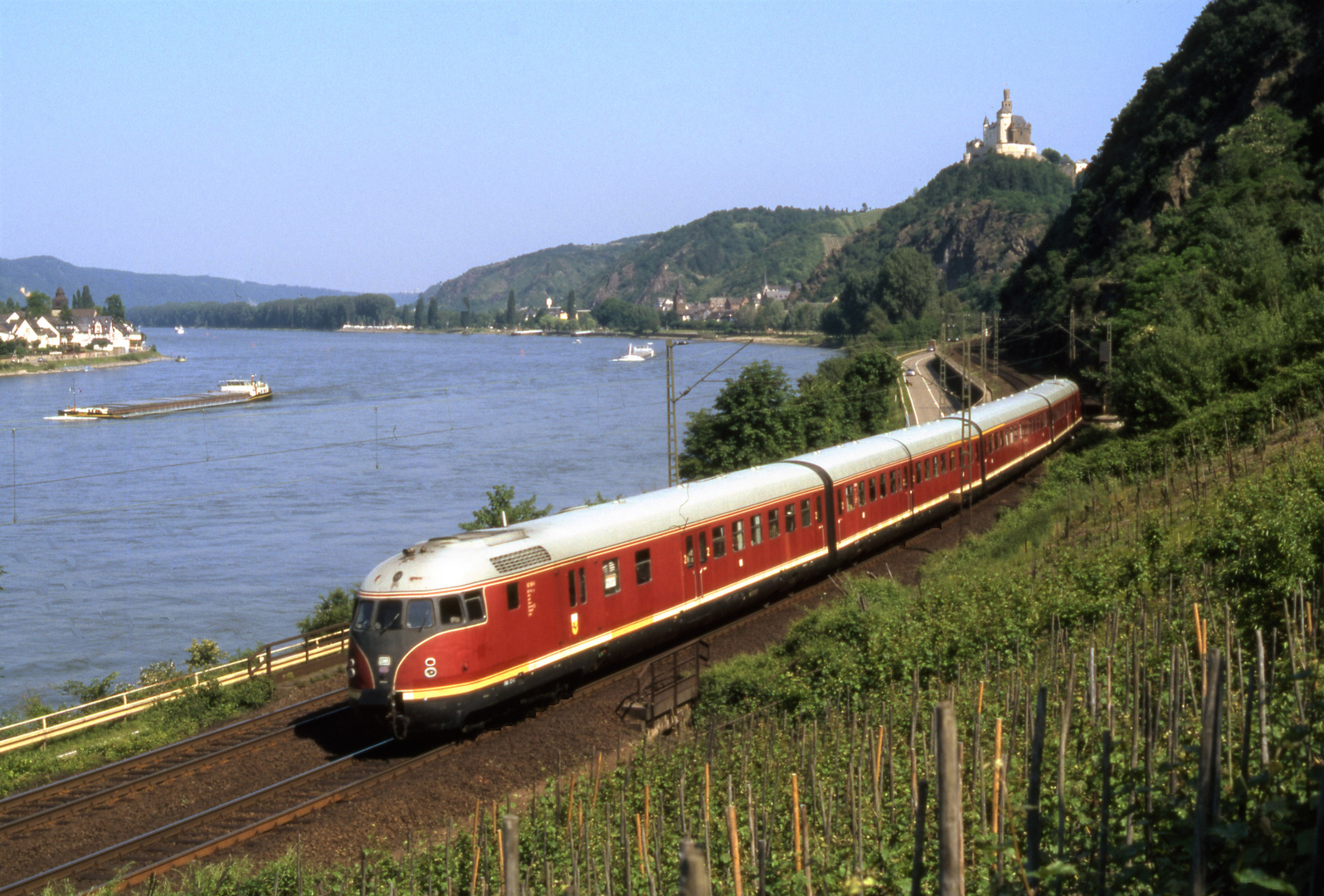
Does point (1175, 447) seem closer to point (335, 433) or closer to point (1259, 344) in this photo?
point (1259, 344)

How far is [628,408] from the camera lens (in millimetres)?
83625

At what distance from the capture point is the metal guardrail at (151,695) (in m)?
19.5

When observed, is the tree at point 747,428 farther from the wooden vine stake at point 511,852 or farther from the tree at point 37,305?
the tree at point 37,305

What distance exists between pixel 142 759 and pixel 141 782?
118 centimetres

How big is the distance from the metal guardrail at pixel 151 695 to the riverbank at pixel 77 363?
449 ft

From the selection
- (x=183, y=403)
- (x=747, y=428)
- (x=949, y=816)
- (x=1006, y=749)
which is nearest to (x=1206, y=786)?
(x=949, y=816)

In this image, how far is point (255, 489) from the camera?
57312 mm

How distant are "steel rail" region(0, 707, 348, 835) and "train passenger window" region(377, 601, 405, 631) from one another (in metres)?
3.31

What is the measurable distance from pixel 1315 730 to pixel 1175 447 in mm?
24755

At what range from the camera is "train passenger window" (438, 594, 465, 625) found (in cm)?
1479

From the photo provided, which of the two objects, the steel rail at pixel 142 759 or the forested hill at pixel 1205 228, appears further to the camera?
the forested hill at pixel 1205 228

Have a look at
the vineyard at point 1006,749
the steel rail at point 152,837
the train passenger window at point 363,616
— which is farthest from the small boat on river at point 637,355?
the steel rail at point 152,837

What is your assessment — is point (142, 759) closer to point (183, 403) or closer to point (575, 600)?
point (575, 600)

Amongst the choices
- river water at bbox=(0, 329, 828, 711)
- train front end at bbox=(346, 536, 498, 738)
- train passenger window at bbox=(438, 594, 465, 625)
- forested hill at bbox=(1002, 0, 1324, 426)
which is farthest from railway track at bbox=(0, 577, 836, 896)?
forested hill at bbox=(1002, 0, 1324, 426)
